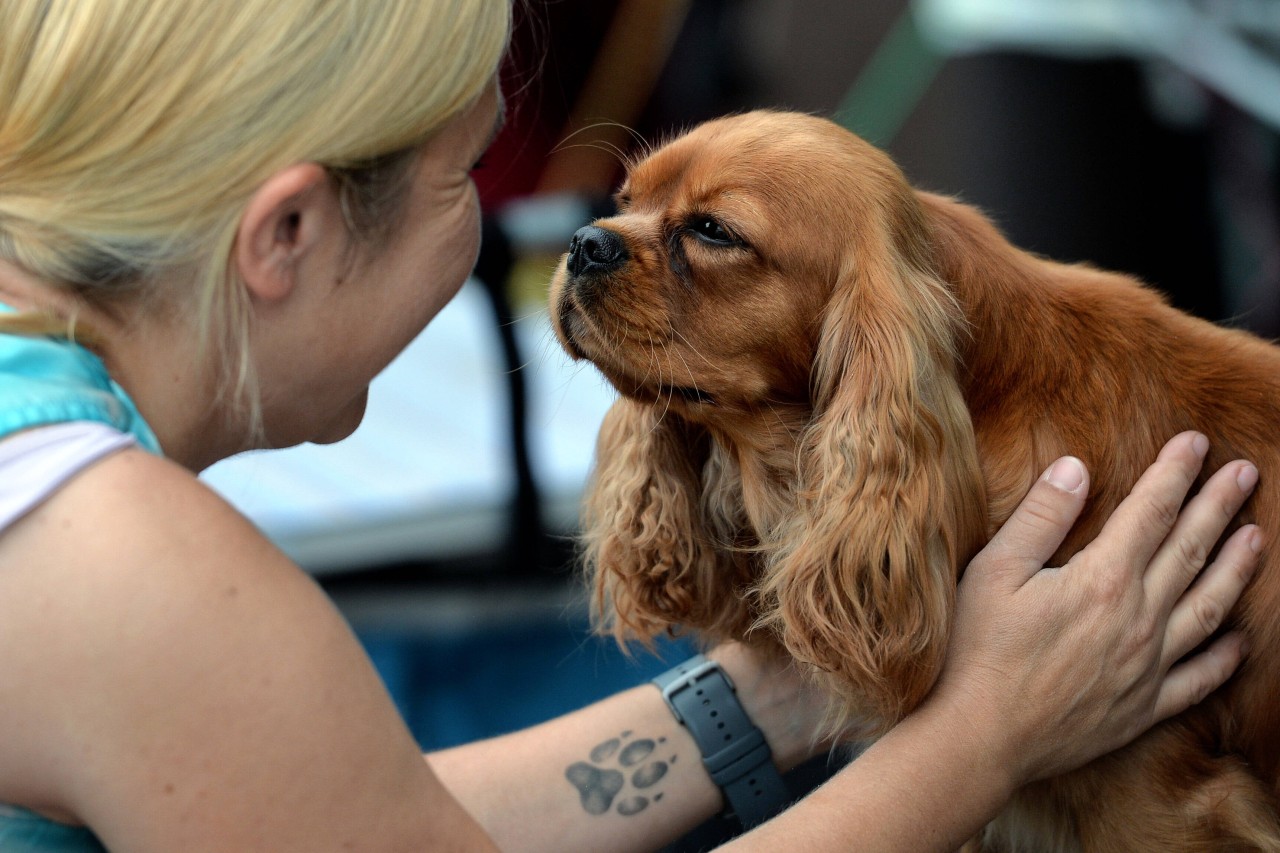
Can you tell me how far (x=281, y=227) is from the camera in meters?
1.05

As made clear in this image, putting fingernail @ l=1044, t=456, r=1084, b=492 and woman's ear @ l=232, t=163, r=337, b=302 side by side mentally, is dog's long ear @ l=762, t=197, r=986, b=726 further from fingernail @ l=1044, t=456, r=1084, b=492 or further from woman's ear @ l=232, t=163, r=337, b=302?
woman's ear @ l=232, t=163, r=337, b=302

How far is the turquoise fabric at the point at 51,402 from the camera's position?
0.92 meters

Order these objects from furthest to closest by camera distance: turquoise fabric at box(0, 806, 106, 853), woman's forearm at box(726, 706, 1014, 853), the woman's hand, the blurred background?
the blurred background → the woman's hand → woman's forearm at box(726, 706, 1014, 853) → turquoise fabric at box(0, 806, 106, 853)

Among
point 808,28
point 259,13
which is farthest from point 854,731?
point 808,28

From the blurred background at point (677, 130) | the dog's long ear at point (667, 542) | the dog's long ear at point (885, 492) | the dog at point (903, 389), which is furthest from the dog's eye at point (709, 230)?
the blurred background at point (677, 130)

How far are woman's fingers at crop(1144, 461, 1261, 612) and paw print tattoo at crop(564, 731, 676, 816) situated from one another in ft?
2.16

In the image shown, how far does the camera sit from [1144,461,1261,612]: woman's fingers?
1408 mm

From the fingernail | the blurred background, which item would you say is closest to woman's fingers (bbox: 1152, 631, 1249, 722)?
the fingernail

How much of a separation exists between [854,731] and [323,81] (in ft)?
3.47

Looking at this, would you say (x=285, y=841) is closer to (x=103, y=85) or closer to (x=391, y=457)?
(x=103, y=85)

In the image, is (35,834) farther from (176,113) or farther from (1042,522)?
(1042,522)

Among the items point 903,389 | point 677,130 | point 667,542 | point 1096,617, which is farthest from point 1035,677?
point 677,130

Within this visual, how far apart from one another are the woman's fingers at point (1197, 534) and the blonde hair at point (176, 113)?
37.9 inches

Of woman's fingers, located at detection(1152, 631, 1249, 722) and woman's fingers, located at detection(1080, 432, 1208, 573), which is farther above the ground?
woman's fingers, located at detection(1080, 432, 1208, 573)
